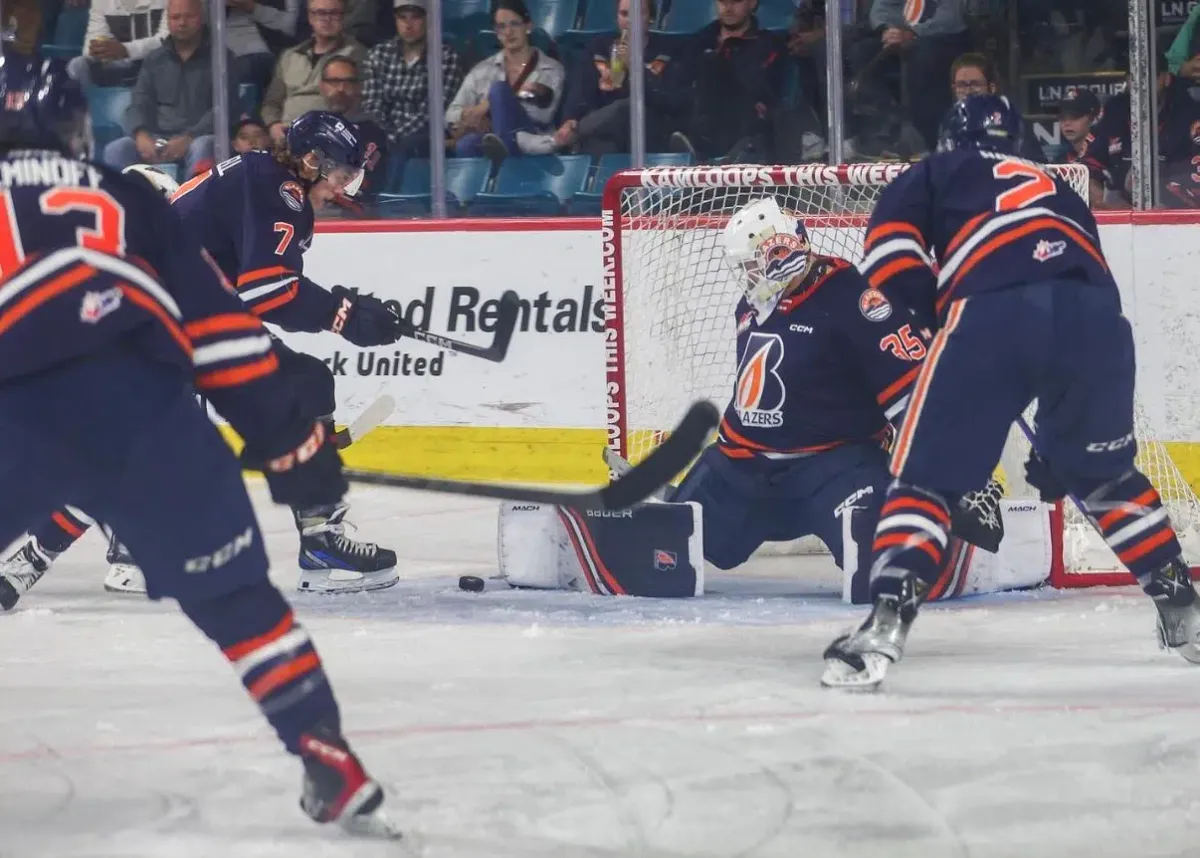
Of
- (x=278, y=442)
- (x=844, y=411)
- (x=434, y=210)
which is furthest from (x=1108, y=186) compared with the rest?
(x=278, y=442)

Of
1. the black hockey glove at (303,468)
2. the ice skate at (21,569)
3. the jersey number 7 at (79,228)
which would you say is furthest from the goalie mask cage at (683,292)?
the jersey number 7 at (79,228)

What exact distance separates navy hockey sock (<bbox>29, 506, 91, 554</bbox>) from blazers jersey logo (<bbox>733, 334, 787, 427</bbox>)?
5.00ft

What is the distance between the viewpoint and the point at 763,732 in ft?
11.0

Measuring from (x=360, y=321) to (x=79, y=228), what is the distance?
224 centimetres

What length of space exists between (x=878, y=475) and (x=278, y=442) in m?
2.04

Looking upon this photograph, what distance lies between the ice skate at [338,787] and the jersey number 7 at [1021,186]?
1615 mm

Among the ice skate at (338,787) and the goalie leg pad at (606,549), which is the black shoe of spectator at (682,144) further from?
the ice skate at (338,787)

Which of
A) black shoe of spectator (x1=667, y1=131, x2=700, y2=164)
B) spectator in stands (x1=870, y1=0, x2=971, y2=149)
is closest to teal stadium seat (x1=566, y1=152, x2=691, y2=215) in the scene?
black shoe of spectator (x1=667, y1=131, x2=700, y2=164)

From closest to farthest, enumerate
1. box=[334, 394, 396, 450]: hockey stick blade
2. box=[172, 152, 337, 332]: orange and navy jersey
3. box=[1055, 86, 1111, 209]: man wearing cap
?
Result: 1. box=[172, 152, 337, 332]: orange and navy jersey
2. box=[334, 394, 396, 450]: hockey stick blade
3. box=[1055, 86, 1111, 209]: man wearing cap

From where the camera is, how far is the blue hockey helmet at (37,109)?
259cm

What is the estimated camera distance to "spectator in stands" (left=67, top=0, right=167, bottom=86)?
6.93 metres

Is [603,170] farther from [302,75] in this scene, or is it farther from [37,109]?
[37,109]

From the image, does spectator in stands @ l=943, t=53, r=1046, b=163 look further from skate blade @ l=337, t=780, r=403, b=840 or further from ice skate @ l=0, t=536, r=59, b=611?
skate blade @ l=337, t=780, r=403, b=840

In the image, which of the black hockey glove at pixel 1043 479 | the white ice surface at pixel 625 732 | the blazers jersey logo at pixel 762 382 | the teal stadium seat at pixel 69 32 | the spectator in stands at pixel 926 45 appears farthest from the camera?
the teal stadium seat at pixel 69 32
